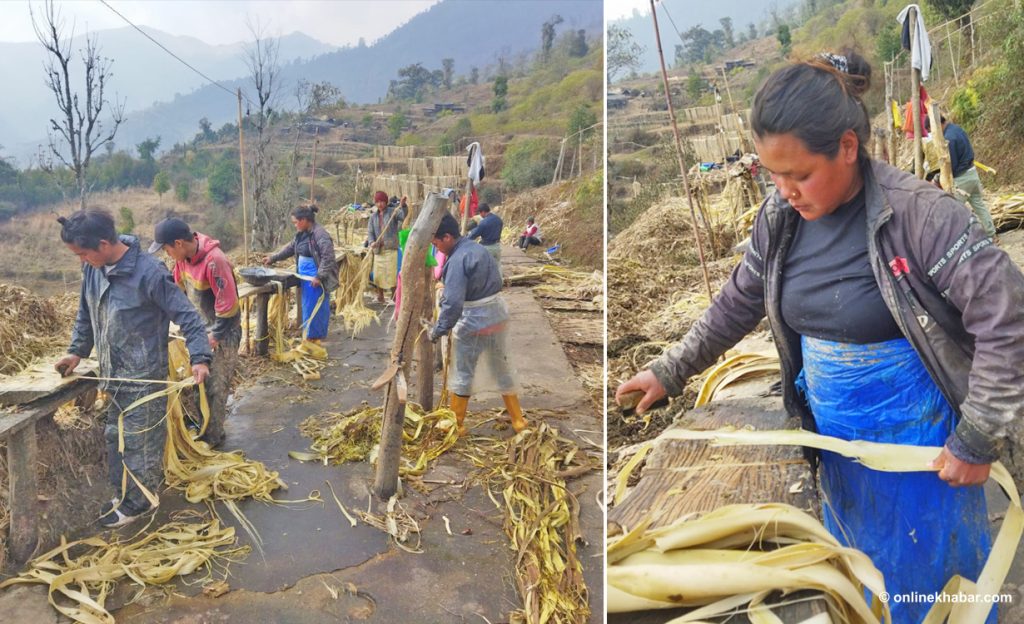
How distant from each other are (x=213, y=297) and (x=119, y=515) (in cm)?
166

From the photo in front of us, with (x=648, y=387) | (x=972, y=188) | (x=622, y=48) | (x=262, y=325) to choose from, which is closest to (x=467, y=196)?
(x=262, y=325)

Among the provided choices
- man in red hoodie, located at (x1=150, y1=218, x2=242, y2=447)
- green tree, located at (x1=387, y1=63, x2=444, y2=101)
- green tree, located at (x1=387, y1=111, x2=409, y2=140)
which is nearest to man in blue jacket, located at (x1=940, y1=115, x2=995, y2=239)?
man in red hoodie, located at (x1=150, y1=218, x2=242, y2=447)

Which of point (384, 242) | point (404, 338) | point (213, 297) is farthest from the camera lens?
point (384, 242)

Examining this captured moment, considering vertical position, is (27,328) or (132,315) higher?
(132,315)

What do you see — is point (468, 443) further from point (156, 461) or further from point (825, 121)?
point (825, 121)

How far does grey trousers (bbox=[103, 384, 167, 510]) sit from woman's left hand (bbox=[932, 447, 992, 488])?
3602 mm

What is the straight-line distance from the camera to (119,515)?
3.70 meters

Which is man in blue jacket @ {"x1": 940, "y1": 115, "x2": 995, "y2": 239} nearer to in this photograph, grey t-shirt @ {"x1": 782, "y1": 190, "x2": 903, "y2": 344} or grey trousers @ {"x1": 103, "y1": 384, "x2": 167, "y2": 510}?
grey t-shirt @ {"x1": 782, "y1": 190, "x2": 903, "y2": 344}

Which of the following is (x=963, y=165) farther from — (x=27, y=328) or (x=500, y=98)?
(x=500, y=98)

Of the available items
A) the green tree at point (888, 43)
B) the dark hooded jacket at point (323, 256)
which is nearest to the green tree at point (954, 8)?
the green tree at point (888, 43)

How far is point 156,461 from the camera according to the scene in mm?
3852

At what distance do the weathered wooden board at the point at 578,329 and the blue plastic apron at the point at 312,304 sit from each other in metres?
2.55

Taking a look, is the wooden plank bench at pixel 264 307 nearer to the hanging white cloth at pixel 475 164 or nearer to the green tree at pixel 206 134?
the hanging white cloth at pixel 475 164

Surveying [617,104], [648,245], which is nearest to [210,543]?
[648,245]
